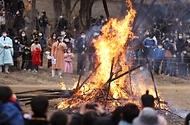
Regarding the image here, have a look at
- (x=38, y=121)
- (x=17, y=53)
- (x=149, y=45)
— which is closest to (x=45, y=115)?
(x=38, y=121)

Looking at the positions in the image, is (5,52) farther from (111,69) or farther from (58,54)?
(111,69)

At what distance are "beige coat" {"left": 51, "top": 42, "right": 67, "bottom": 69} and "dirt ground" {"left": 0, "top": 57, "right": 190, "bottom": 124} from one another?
0.48 m

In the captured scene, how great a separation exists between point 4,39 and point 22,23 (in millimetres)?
6579

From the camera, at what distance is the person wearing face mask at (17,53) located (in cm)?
1822

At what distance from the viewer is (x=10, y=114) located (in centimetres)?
586

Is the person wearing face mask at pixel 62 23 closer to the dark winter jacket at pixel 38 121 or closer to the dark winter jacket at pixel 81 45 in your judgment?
the dark winter jacket at pixel 81 45

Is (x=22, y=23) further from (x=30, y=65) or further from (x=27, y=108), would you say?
(x=27, y=108)

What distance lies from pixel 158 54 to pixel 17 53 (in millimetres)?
5995

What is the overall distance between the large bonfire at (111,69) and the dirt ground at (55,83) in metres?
3.14

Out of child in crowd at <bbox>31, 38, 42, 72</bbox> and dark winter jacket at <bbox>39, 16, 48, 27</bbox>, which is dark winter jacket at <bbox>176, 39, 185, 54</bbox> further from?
dark winter jacket at <bbox>39, 16, 48, 27</bbox>

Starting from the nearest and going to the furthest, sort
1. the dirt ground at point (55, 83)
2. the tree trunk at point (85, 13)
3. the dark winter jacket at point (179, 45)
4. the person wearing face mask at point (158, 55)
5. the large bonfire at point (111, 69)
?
the large bonfire at point (111, 69) < the dirt ground at point (55, 83) < the person wearing face mask at point (158, 55) < the dark winter jacket at point (179, 45) < the tree trunk at point (85, 13)

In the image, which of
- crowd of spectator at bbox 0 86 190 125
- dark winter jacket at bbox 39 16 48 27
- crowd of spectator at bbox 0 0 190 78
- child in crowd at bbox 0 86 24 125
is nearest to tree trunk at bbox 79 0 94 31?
crowd of spectator at bbox 0 0 190 78

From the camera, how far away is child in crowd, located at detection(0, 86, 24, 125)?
230 inches

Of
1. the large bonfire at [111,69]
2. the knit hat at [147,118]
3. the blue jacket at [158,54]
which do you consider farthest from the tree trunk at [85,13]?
the knit hat at [147,118]
